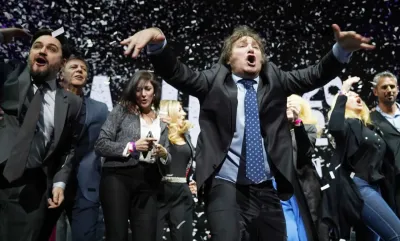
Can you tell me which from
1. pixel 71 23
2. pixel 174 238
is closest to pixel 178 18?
pixel 71 23

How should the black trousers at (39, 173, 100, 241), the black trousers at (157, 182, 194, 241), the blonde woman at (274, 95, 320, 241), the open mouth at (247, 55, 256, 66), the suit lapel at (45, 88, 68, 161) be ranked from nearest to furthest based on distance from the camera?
the open mouth at (247, 55, 256, 66)
the suit lapel at (45, 88, 68, 161)
the blonde woman at (274, 95, 320, 241)
the black trousers at (39, 173, 100, 241)
the black trousers at (157, 182, 194, 241)

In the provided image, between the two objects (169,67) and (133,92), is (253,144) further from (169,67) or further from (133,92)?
(133,92)

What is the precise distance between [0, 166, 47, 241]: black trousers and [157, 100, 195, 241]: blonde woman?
207 centimetres

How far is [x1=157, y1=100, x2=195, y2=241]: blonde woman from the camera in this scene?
5.10 metres

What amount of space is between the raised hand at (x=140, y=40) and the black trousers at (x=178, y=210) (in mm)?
2698

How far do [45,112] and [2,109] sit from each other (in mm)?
241

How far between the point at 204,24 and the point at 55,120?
3.63 m

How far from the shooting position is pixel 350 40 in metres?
2.71

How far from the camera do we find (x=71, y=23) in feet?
20.9

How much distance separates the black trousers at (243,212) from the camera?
2604mm

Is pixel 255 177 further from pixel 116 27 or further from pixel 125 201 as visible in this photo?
pixel 116 27

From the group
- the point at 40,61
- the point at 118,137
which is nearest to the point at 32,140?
the point at 40,61

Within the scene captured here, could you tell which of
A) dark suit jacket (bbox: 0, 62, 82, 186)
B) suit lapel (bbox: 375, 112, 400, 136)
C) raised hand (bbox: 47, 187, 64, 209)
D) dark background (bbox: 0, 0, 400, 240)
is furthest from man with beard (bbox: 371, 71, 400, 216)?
raised hand (bbox: 47, 187, 64, 209)

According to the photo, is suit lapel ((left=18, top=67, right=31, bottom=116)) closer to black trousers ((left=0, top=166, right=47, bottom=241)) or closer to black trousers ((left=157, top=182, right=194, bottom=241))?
black trousers ((left=0, top=166, right=47, bottom=241))
